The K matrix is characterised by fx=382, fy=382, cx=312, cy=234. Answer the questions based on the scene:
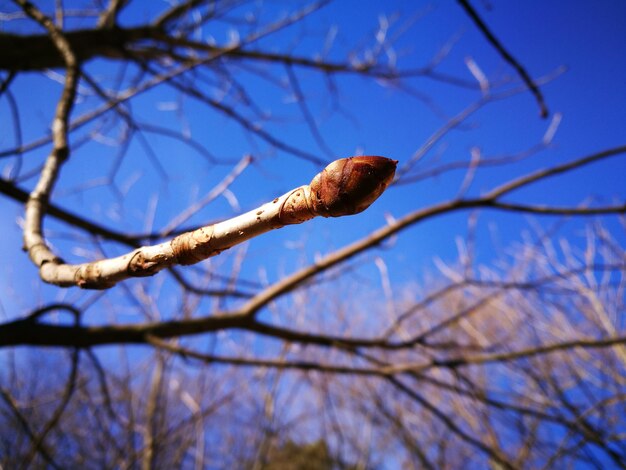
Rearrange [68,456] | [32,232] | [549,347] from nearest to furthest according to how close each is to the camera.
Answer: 1. [32,232]
2. [549,347]
3. [68,456]

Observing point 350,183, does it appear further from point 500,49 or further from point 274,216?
point 500,49

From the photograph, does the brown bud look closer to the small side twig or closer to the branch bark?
the branch bark

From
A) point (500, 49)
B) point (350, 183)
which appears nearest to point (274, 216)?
point (350, 183)

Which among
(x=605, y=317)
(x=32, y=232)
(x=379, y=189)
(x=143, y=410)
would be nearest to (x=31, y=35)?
(x=32, y=232)

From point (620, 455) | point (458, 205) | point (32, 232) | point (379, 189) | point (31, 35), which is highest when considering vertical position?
point (31, 35)

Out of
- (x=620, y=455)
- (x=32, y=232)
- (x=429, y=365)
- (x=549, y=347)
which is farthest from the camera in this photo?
(x=429, y=365)

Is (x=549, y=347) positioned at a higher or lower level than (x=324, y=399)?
lower

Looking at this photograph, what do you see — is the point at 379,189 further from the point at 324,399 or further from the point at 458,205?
the point at 324,399

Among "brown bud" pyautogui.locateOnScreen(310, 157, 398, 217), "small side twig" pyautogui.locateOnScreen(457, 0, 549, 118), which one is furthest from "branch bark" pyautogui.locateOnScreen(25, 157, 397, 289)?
"small side twig" pyautogui.locateOnScreen(457, 0, 549, 118)
